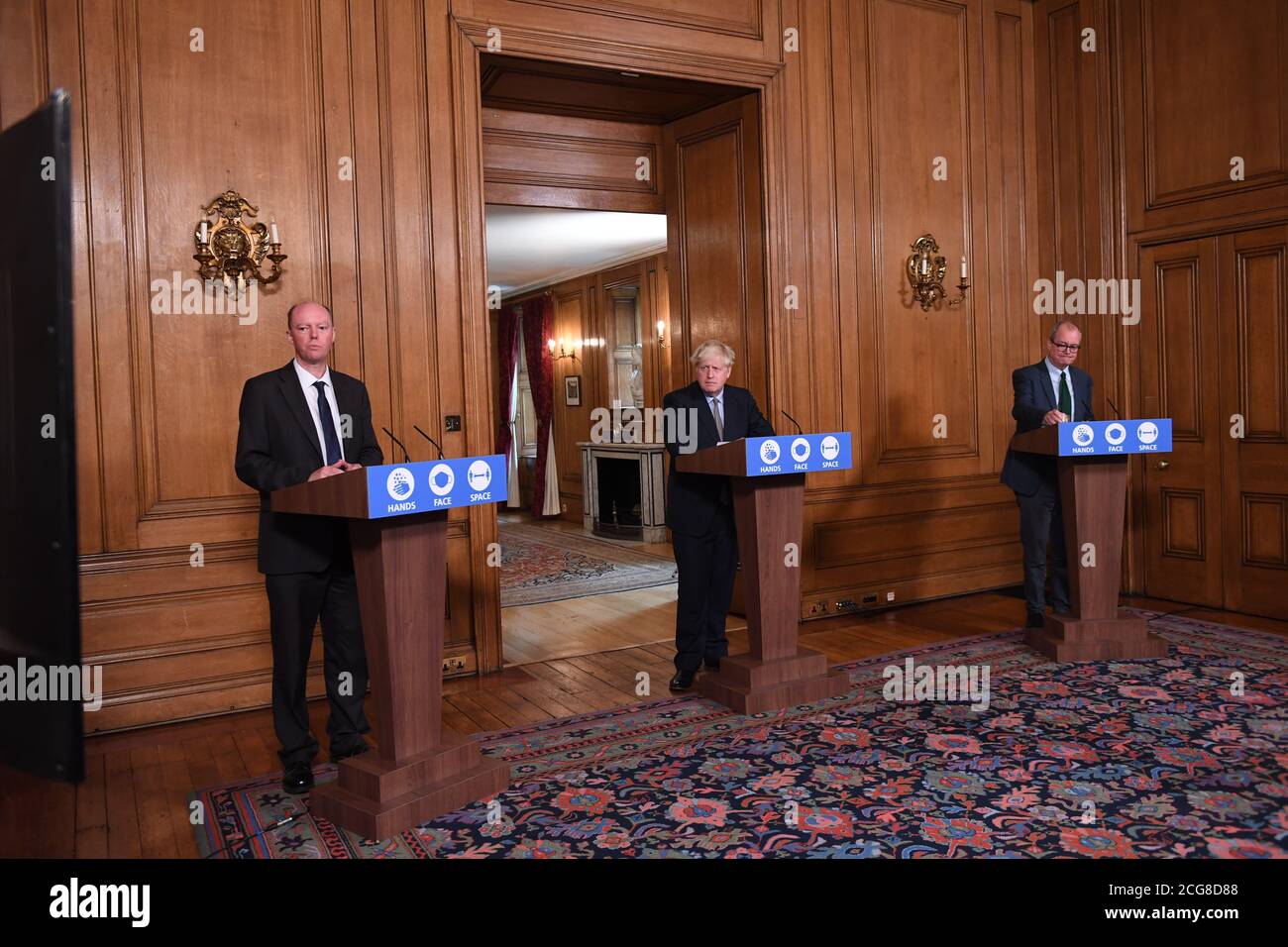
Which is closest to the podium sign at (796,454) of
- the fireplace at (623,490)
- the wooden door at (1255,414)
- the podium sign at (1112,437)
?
the podium sign at (1112,437)

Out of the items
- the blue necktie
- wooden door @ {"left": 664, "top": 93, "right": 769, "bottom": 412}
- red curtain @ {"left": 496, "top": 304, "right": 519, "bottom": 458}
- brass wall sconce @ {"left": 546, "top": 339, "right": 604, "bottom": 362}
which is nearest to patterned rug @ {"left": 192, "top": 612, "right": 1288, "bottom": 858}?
the blue necktie

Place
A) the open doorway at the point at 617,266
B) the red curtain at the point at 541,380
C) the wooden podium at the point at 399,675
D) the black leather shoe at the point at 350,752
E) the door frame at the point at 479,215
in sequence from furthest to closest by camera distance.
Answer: the red curtain at the point at 541,380
the open doorway at the point at 617,266
the door frame at the point at 479,215
the black leather shoe at the point at 350,752
the wooden podium at the point at 399,675

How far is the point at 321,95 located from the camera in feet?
14.9

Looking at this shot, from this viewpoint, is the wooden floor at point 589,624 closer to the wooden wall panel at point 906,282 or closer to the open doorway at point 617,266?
→ the open doorway at point 617,266

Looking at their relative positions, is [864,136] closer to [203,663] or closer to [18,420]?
[203,663]

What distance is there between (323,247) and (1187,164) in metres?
4.95

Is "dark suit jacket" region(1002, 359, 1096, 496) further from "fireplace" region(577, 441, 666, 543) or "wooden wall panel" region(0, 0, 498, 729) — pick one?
"fireplace" region(577, 441, 666, 543)

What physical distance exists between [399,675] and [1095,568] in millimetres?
3377

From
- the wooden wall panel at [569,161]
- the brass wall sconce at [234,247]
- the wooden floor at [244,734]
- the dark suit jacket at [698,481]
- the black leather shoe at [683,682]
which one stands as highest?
the wooden wall panel at [569,161]

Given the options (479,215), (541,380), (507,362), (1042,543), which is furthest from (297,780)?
(507,362)

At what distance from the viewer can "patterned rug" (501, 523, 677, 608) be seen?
7402 mm

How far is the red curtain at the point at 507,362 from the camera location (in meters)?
14.0

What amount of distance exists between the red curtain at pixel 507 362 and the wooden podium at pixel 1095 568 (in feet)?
32.6

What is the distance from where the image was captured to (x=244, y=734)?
4.02m
